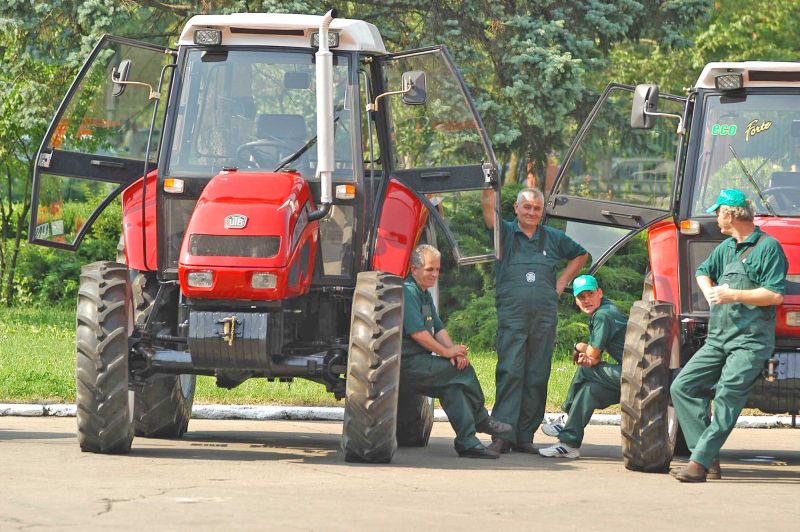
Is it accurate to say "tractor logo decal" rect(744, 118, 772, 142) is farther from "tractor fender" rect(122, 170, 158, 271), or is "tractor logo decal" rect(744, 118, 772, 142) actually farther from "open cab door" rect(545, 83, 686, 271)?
"tractor fender" rect(122, 170, 158, 271)

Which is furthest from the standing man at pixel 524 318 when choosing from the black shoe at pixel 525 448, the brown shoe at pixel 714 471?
the brown shoe at pixel 714 471

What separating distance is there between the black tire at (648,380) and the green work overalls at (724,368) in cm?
15

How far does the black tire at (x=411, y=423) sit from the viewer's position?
39.4 feet

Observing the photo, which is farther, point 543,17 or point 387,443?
point 543,17

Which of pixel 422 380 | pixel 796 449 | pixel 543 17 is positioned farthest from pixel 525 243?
pixel 543 17

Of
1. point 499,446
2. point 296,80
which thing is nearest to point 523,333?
point 499,446

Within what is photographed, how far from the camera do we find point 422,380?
36.1 feet

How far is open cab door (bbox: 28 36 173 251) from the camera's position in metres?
11.0

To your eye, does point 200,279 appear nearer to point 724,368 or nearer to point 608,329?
point 608,329

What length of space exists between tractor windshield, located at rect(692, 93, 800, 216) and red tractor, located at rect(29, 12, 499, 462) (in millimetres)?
1535

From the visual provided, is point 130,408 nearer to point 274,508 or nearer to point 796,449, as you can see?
point 274,508

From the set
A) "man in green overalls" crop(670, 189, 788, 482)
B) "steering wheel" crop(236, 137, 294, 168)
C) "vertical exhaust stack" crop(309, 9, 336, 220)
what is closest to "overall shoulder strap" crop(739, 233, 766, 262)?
"man in green overalls" crop(670, 189, 788, 482)

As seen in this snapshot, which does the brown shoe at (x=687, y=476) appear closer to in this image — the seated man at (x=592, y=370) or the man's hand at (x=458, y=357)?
the seated man at (x=592, y=370)

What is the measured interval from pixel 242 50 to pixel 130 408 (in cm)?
260
